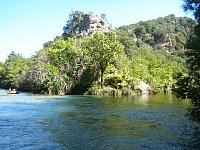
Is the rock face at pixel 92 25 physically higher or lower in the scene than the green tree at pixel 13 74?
higher

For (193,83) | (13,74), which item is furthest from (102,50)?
(193,83)

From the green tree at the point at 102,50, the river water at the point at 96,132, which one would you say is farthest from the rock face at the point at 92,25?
the river water at the point at 96,132

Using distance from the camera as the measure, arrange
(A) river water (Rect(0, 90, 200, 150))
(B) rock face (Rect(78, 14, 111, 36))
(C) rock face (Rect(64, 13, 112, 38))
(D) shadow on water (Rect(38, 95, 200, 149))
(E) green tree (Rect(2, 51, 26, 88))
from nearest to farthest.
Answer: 1. (A) river water (Rect(0, 90, 200, 150))
2. (D) shadow on water (Rect(38, 95, 200, 149))
3. (E) green tree (Rect(2, 51, 26, 88))
4. (B) rock face (Rect(78, 14, 111, 36))
5. (C) rock face (Rect(64, 13, 112, 38))

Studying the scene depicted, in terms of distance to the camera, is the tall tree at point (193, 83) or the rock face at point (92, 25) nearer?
the tall tree at point (193, 83)

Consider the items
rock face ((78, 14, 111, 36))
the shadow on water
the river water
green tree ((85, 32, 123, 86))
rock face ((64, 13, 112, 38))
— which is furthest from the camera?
rock face ((64, 13, 112, 38))

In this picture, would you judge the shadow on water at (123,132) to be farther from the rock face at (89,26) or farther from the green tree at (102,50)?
the rock face at (89,26)

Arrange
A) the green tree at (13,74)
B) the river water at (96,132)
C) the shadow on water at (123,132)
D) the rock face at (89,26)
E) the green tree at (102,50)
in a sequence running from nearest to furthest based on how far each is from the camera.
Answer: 1. the river water at (96,132)
2. the shadow on water at (123,132)
3. the green tree at (102,50)
4. the green tree at (13,74)
5. the rock face at (89,26)

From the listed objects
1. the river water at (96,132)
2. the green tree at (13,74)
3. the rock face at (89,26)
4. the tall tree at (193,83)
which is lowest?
the river water at (96,132)

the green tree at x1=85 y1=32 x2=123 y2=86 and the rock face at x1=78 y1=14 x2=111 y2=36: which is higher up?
the rock face at x1=78 y1=14 x2=111 y2=36

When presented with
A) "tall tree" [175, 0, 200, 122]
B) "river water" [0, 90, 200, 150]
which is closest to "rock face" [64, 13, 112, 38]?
"river water" [0, 90, 200, 150]

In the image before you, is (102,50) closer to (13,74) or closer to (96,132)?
(13,74)

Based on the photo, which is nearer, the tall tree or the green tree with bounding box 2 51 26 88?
the tall tree

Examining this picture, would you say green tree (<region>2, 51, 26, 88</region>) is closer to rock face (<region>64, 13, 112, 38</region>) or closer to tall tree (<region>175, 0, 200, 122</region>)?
rock face (<region>64, 13, 112, 38</region>)

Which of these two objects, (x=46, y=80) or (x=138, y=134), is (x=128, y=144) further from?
(x=46, y=80)
